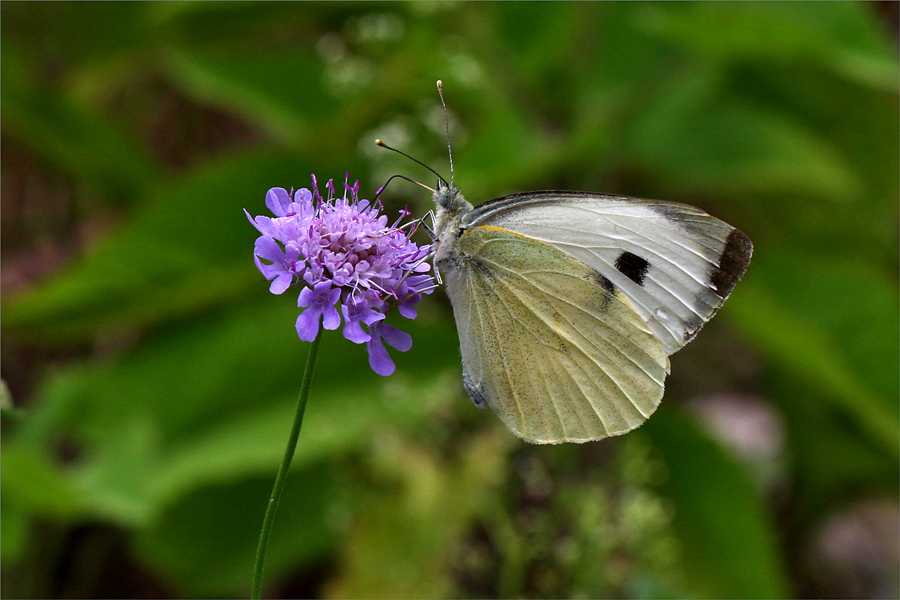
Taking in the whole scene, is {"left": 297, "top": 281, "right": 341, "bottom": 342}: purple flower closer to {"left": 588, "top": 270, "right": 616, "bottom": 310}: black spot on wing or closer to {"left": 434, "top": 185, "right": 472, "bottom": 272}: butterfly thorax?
{"left": 434, "top": 185, "right": 472, "bottom": 272}: butterfly thorax

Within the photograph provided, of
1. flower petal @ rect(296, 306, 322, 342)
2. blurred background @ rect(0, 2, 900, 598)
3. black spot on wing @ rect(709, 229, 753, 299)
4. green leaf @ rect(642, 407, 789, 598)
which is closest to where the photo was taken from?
flower petal @ rect(296, 306, 322, 342)

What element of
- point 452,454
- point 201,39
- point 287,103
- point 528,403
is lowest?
point 528,403

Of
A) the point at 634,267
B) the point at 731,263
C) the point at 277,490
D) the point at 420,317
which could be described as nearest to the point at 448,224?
the point at 634,267

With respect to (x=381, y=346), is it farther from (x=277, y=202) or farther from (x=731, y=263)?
(x=731, y=263)

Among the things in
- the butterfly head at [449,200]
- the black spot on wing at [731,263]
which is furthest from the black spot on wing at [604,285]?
the butterfly head at [449,200]

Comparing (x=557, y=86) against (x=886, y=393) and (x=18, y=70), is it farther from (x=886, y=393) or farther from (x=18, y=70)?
(x=18, y=70)

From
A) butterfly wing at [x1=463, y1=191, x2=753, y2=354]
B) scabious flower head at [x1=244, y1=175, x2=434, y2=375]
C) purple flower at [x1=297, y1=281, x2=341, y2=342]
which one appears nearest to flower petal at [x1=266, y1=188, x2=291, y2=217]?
scabious flower head at [x1=244, y1=175, x2=434, y2=375]

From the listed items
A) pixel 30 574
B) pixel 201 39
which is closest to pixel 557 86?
pixel 201 39
